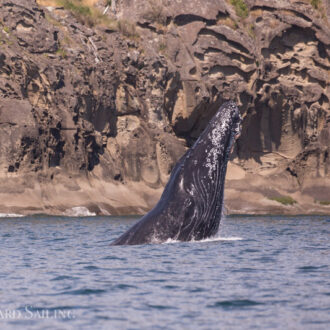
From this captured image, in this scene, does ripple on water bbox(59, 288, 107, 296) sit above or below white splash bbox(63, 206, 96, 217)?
above

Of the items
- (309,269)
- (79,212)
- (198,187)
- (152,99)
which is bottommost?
(79,212)

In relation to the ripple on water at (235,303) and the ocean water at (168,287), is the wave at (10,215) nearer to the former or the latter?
the ocean water at (168,287)

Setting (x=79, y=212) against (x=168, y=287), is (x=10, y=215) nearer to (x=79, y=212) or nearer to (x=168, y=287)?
(x=79, y=212)

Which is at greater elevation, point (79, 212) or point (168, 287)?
point (168, 287)

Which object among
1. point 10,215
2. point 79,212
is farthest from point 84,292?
point 79,212

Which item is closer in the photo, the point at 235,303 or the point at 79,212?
the point at 235,303

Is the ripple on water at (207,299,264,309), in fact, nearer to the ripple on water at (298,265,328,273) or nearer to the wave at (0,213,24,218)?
the ripple on water at (298,265,328,273)

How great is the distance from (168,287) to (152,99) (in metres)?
42.5

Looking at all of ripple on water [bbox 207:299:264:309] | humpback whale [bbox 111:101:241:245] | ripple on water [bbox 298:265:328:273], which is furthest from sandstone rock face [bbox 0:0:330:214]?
ripple on water [bbox 207:299:264:309]

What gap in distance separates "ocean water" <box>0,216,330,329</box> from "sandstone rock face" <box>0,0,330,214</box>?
27858mm

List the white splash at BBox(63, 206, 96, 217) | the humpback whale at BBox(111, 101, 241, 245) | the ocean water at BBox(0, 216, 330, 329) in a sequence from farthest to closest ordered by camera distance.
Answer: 1. the white splash at BBox(63, 206, 96, 217)
2. the humpback whale at BBox(111, 101, 241, 245)
3. the ocean water at BBox(0, 216, 330, 329)

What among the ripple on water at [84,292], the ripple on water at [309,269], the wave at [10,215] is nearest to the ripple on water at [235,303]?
the ripple on water at [84,292]

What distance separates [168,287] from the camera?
11.0 meters

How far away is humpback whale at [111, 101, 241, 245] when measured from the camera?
13.7m
